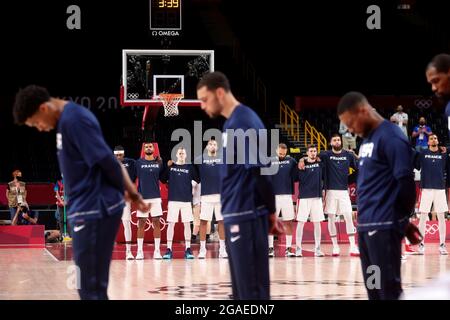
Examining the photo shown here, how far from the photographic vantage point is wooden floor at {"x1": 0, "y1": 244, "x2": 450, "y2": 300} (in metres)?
10.8

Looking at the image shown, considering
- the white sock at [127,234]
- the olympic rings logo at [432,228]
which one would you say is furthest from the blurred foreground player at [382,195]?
the olympic rings logo at [432,228]

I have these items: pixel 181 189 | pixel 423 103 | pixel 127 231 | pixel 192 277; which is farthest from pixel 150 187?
pixel 423 103

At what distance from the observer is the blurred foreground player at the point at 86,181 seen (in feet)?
19.9

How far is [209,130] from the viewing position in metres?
28.2

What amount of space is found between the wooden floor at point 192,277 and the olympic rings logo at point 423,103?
16791 millimetres

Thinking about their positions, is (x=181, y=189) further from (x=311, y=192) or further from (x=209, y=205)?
(x=311, y=192)

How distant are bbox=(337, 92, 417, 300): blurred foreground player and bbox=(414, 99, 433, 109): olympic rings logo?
27.8 meters

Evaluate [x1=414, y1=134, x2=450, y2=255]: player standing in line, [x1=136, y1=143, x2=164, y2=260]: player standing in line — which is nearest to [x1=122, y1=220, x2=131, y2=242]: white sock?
[x1=136, y1=143, x2=164, y2=260]: player standing in line

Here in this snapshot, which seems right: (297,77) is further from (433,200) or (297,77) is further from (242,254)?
(242,254)

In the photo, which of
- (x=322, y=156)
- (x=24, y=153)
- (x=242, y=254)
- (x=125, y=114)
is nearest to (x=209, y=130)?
(x=125, y=114)

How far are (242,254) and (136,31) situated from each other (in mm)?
25460

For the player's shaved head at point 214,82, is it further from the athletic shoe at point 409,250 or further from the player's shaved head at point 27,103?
the athletic shoe at point 409,250

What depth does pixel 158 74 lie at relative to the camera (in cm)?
2111

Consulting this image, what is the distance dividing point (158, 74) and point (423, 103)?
16179 millimetres
